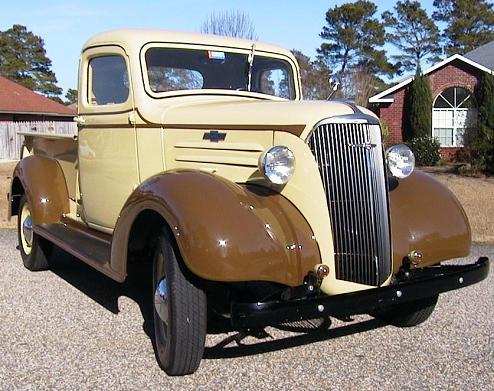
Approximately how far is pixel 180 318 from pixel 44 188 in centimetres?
313

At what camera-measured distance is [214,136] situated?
4320mm

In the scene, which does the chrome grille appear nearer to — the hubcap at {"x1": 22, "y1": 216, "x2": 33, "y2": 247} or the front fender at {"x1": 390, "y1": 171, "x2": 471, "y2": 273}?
the front fender at {"x1": 390, "y1": 171, "x2": 471, "y2": 273}

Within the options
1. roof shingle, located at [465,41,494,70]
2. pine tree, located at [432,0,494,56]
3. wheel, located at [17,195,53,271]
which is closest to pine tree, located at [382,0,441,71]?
pine tree, located at [432,0,494,56]

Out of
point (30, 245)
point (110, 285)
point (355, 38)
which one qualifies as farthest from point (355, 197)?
point (355, 38)

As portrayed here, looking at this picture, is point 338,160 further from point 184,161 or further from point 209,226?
point 184,161

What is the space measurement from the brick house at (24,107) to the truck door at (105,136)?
25.7 metres

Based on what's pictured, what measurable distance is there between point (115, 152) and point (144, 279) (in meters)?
1.49

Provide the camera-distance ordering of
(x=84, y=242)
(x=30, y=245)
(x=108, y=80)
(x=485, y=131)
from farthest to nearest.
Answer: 1. (x=485, y=131)
2. (x=30, y=245)
3. (x=108, y=80)
4. (x=84, y=242)

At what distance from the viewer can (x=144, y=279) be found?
239 inches

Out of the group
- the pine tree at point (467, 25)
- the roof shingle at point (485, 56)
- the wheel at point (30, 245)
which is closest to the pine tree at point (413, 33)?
the pine tree at point (467, 25)

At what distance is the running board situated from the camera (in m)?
4.49

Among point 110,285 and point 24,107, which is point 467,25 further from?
point 110,285

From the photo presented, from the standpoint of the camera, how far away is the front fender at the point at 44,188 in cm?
605

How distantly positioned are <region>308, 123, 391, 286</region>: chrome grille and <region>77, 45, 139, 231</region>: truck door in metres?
1.76
